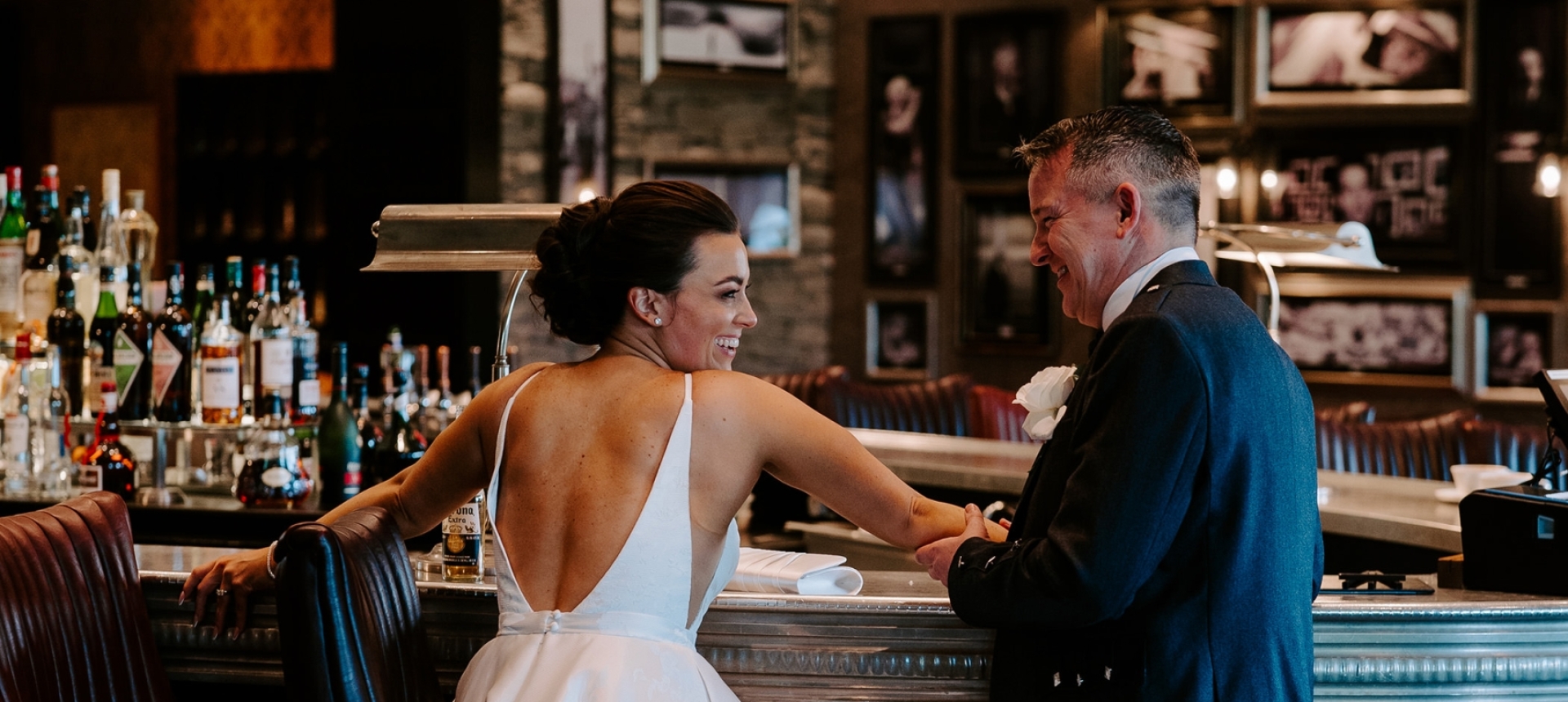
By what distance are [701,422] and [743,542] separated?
3.01 metres

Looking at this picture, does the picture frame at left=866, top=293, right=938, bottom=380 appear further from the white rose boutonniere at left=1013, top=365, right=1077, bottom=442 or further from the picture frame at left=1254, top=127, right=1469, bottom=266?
the white rose boutonniere at left=1013, top=365, right=1077, bottom=442

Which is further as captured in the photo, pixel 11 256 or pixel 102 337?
pixel 11 256

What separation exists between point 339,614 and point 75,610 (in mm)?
564

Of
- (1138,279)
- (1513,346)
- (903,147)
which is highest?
(903,147)

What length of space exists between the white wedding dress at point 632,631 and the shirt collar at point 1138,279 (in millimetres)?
582

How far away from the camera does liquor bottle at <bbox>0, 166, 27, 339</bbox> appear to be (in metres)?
3.80

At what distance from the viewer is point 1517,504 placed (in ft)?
8.32

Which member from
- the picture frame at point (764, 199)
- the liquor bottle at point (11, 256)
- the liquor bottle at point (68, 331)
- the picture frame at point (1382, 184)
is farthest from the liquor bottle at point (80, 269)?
the picture frame at point (1382, 184)

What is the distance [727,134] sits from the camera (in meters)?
8.77

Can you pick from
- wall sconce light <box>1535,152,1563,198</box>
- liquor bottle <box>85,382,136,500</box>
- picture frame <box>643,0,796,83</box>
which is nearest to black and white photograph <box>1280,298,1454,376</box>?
wall sconce light <box>1535,152,1563,198</box>

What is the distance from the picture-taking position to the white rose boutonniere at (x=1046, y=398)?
7.38 feet

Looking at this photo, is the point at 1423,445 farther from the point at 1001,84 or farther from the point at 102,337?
the point at 102,337

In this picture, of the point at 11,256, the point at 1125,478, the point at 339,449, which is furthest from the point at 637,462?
the point at 11,256

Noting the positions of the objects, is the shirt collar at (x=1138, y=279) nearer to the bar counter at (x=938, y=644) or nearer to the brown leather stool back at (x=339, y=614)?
the bar counter at (x=938, y=644)
